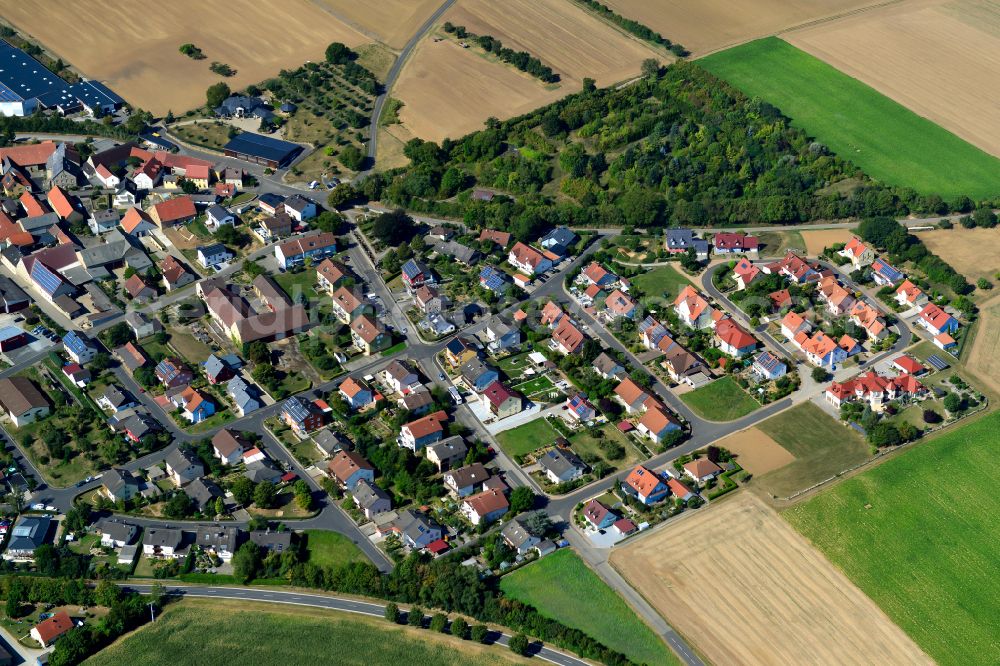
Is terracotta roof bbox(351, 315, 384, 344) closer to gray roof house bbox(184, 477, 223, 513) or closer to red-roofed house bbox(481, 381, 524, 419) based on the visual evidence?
red-roofed house bbox(481, 381, 524, 419)

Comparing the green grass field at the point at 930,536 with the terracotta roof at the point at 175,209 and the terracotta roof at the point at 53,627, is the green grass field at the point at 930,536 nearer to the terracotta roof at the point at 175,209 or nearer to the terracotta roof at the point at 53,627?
the terracotta roof at the point at 53,627

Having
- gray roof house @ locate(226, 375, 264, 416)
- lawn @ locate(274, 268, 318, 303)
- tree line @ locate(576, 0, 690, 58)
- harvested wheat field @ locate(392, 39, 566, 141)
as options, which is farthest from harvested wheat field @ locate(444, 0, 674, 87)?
gray roof house @ locate(226, 375, 264, 416)

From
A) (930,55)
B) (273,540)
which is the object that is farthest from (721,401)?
(930,55)

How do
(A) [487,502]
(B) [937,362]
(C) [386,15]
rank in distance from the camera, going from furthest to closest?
(C) [386,15] < (B) [937,362] < (A) [487,502]

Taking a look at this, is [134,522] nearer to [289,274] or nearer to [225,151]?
[289,274]

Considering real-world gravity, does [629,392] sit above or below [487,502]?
above

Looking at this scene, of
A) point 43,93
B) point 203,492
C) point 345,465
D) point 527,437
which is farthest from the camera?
point 43,93

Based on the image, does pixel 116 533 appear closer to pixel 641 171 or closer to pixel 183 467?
pixel 183 467

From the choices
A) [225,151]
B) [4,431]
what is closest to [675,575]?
[4,431]
